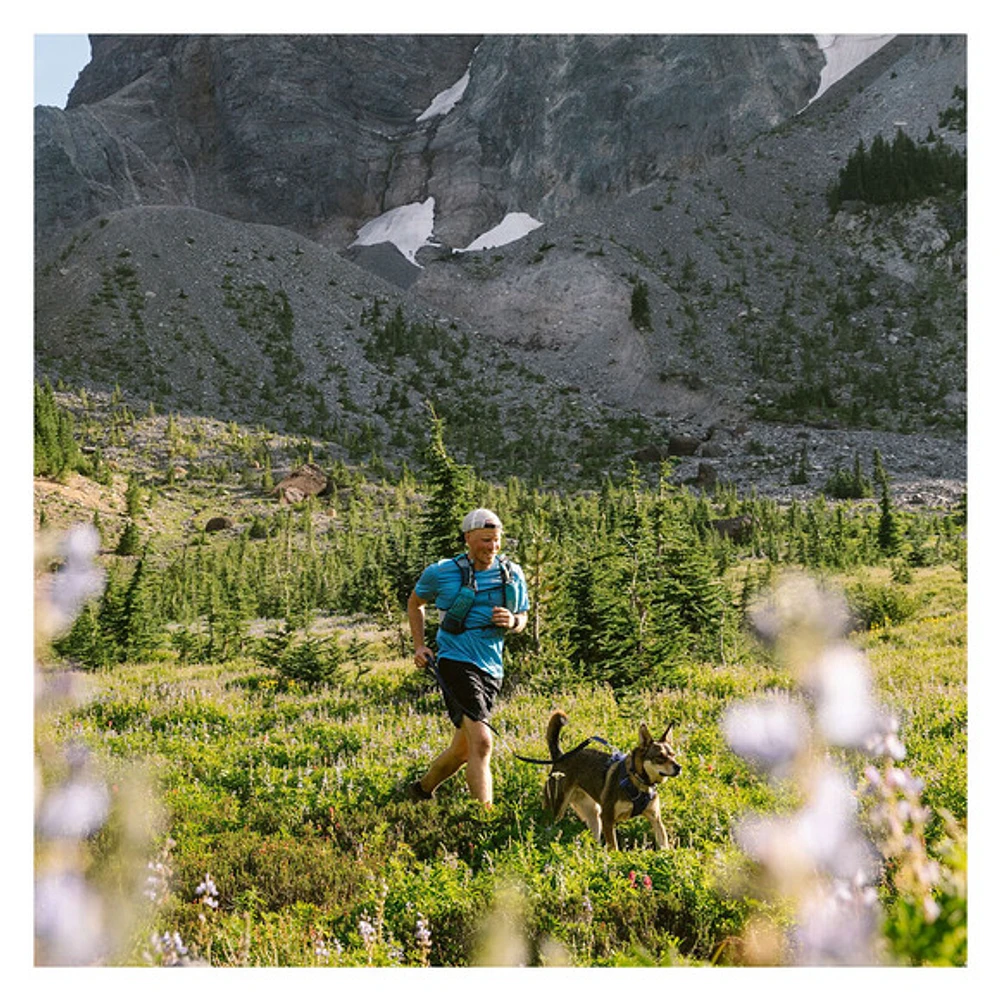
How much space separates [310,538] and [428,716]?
22.0 meters

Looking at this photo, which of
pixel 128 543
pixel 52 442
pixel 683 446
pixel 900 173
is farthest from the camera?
pixel 900 173

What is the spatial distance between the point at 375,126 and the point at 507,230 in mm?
28697

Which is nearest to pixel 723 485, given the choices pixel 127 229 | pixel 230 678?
pixel 230 678

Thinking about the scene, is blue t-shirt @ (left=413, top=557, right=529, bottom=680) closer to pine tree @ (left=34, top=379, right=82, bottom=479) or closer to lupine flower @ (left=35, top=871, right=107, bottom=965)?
lupine flower @ (left=35, top=871, right=107, bottom=965)

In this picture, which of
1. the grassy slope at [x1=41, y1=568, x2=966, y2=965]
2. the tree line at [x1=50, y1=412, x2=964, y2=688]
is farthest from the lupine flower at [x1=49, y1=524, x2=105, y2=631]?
the tree line at [x1=50, y1=412, x2=964, y2=688]

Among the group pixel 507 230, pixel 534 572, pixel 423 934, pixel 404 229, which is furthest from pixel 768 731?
pixel 404 229

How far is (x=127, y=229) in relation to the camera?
196 ft

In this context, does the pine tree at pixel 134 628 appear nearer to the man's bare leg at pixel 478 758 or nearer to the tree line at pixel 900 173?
the man's bare leg at pixel 478 758

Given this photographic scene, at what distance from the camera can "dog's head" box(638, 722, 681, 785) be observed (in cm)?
454

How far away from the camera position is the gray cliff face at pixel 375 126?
98.6m

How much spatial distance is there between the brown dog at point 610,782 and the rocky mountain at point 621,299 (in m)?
33.1

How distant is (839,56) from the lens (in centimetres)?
9550

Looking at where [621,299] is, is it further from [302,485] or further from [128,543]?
[128,543]
